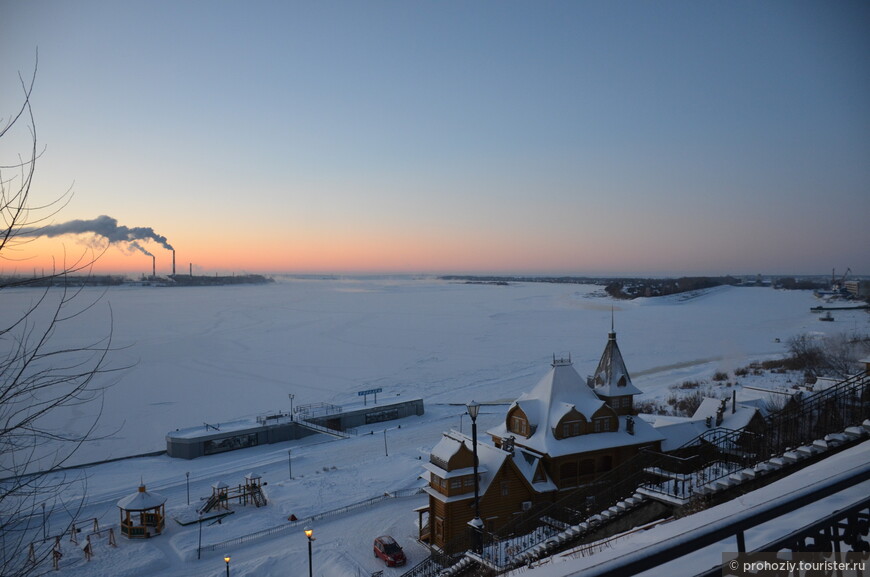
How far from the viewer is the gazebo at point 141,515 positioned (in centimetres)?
1992

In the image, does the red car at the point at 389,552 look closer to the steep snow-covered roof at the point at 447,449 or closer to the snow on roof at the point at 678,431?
the steep snow-covered roof at the point at 447,449

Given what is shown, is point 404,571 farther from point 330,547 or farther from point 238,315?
point 238,315

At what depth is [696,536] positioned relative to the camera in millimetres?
2275

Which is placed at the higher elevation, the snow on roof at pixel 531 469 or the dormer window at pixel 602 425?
the dormer window at pixel 602 425

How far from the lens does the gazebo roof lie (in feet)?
65.0

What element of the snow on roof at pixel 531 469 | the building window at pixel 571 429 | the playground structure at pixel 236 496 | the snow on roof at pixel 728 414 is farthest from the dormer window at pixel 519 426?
the playground structure at pixel 236 496

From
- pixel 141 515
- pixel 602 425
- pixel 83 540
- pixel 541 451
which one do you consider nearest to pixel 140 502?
pixel 141 515

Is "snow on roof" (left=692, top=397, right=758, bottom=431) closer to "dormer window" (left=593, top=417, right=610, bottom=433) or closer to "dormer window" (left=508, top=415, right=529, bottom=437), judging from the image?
"dormer window" (left=593, top=417, right=610, bottom=433)

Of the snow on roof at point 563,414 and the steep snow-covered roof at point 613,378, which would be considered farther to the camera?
the steep snow-covered roof at point 613,378

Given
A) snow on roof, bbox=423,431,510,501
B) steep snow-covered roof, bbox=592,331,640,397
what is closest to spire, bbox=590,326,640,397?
steep snow-covered roof, bbox=592,331,640,397

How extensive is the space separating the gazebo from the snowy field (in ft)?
2.85

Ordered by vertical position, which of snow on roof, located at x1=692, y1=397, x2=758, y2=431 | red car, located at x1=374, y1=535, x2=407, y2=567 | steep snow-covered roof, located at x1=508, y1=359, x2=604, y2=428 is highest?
steep snow-covered roof, located at x1=508, y1=359, x2=604, y2=428

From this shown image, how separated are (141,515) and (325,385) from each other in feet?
80.1

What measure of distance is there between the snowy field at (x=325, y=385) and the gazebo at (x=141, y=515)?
869 millimetres
